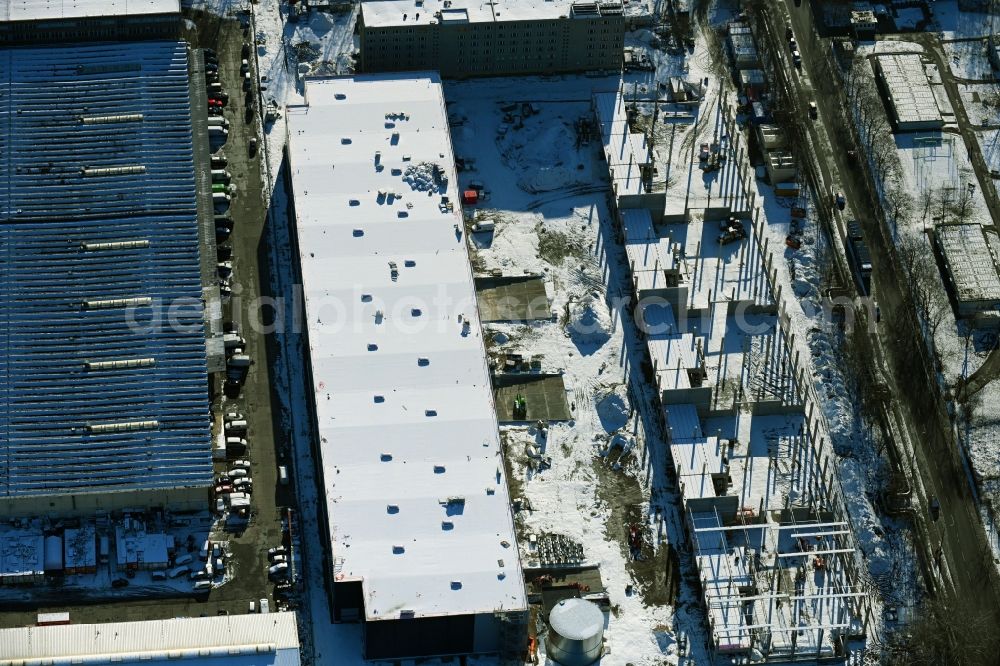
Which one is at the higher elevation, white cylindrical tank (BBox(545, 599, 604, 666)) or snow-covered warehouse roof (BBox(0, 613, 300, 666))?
snow-covered warehouse roof (BBox(0, 613, 300, 666))

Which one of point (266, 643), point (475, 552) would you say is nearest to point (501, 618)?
point (475, 552)

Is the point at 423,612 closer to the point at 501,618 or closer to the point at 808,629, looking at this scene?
the point at 501,618

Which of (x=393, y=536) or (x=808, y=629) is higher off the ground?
(x=393, y=536)

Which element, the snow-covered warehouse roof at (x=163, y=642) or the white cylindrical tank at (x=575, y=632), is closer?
the snow-covered warehouse roof at (x=163, y=642)

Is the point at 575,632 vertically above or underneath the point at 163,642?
underneath
